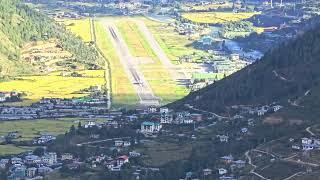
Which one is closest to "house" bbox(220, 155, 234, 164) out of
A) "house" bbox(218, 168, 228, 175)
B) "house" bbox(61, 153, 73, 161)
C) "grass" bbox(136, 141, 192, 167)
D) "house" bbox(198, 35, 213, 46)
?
"house" bbox(218, 168, 228, 175)

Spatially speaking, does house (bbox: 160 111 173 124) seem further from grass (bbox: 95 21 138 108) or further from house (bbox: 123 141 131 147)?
grass (bbox: 95 21 138 108)

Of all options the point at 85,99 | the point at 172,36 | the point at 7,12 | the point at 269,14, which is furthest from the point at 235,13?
the point at 85,99

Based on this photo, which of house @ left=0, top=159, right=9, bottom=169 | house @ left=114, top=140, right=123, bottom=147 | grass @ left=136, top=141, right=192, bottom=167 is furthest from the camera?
house @ left=114, top=140, right=123, bottom=147

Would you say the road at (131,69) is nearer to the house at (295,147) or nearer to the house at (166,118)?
the house at (166,118)

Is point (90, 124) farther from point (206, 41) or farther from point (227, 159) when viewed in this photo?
point (206, 41)

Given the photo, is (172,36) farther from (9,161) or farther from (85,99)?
(9,161)

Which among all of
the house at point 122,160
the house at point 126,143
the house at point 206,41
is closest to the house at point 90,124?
the house at point 126,143
